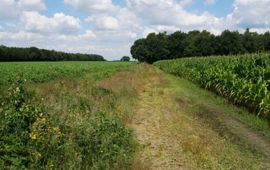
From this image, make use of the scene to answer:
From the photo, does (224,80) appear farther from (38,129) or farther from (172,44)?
(172,44)

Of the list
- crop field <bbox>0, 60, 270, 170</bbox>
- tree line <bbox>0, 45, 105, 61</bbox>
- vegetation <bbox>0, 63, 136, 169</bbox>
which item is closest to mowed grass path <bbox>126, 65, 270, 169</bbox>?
crop field <bbox>0, 60, 270, 170</bbox>

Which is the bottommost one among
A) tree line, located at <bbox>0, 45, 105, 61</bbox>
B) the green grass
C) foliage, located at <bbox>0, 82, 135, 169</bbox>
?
tree line, located at <bbox>0, 45, 105, 61</bbox>

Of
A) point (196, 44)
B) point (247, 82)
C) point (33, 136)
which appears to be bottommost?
point (33, 136)

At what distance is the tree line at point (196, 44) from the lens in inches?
2635

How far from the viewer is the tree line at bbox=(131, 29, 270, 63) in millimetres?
66925

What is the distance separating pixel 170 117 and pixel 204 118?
1.16 meters

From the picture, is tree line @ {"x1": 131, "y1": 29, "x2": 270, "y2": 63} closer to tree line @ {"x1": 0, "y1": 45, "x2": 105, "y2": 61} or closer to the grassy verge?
the grassy verge

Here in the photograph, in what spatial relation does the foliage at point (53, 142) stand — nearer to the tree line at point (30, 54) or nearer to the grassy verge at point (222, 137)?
the grassy verge at point (222, 137)

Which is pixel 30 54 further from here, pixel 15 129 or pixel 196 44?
pixel 15 129

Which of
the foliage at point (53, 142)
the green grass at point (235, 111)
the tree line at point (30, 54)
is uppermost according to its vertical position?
the foliage at point (53, 142)

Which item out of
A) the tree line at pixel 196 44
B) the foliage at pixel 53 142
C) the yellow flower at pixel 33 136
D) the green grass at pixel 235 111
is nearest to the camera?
the foliage at pixel 53 142

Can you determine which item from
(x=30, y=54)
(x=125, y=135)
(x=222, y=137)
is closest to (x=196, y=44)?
(x=30, y=54)

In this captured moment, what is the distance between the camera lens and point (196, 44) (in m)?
89.6

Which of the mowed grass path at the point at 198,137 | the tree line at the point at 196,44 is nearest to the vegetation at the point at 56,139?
the mowed grass path at the point at 198,137
